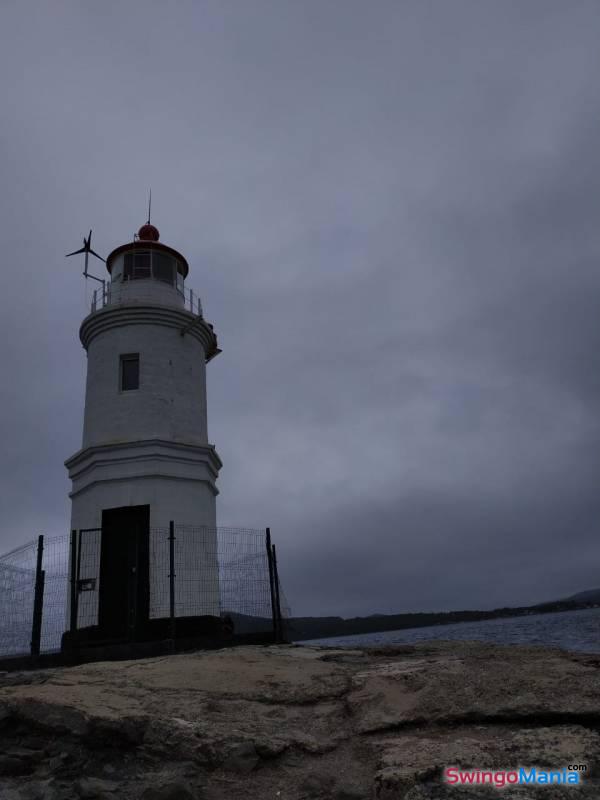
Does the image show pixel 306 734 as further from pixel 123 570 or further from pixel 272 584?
pixel 123 570

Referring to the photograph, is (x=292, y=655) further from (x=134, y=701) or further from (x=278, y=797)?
(x=278, y=797)

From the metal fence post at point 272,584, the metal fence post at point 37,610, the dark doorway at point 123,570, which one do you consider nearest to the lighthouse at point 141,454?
the dark doorway at point 123,570

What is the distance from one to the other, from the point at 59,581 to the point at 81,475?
3.24 metres

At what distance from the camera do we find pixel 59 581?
11633mm

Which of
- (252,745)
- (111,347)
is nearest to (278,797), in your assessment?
(252,745)

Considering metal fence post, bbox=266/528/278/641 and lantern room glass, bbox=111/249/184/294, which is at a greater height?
lantern room glass, bbox=111/249/184/294

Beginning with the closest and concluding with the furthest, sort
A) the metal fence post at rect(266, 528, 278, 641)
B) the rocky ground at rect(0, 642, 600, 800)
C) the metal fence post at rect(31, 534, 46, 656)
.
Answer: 1. the rocky ground at rect(0, 642, 600, 800)
2. the metal fence post at rect(31, 534, 46, 656)
3. the metal fence post at rect(266, 528, 278, 641)

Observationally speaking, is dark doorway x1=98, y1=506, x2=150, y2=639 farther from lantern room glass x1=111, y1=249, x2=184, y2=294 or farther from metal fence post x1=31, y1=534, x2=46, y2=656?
lantern room glass x1=111, y1=249, x2=184, y2=294

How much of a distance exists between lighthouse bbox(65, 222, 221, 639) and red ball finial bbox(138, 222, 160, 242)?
0.72 m

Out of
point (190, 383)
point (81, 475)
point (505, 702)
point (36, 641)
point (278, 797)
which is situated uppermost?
point (190, 383)

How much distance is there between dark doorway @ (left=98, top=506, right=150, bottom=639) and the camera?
12.9 metres

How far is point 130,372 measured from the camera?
1520 centimetres

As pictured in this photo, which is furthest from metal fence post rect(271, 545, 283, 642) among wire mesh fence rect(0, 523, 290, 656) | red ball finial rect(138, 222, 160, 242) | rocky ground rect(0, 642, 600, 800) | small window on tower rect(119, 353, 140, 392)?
red ball finial rect(138, 222, 160, 242)

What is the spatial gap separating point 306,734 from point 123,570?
9.44 meters
